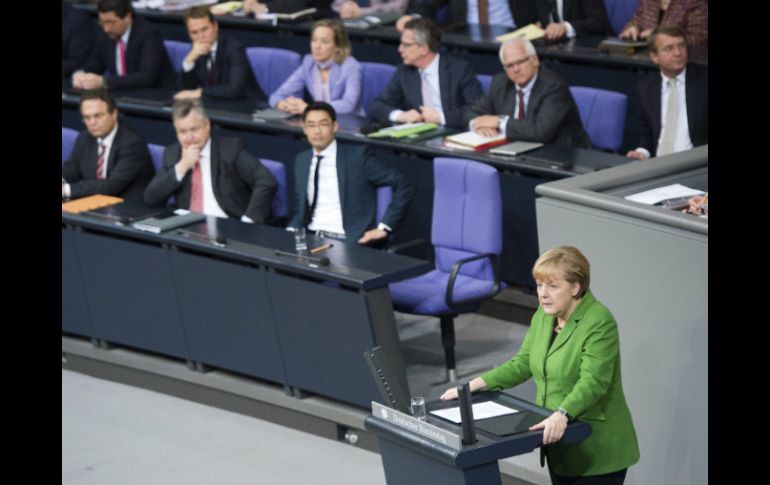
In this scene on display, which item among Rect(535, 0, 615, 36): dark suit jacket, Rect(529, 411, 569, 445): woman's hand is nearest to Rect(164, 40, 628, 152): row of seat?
Rect(535, 0, 615, 36): dark suit jacket

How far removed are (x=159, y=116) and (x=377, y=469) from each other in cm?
351

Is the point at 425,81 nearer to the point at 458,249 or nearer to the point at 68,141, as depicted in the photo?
the point at 458,249

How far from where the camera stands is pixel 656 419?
14.7 feet

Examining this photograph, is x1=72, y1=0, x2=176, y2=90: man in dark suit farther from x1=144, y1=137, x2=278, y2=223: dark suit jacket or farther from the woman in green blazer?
the woman in green blazer

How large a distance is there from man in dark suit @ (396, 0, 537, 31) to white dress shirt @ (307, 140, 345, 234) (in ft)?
9.51

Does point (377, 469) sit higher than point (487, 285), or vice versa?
point (487, 285)

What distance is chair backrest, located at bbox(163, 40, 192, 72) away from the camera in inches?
366

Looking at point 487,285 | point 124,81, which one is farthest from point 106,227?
point 124,81

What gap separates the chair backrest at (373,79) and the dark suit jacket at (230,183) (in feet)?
5.46

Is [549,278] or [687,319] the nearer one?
[549,278]

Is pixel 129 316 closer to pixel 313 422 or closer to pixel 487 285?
pixel 313 422
